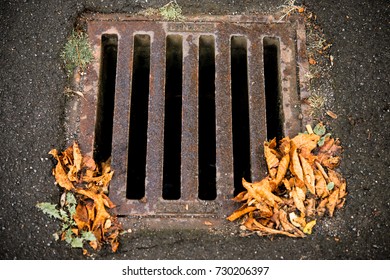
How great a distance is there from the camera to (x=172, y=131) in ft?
7.93

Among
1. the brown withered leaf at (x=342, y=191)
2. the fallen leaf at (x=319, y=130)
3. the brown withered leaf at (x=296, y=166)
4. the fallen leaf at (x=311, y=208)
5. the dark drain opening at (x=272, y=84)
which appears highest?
the dark drain opening at (x=272, y=84)

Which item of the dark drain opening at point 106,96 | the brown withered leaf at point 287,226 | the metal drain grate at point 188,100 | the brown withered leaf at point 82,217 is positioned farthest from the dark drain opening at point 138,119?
the brown withered leaf at point 287,226

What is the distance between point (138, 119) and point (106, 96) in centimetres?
22

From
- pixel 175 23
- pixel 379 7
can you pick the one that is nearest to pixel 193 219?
pixel 175 23

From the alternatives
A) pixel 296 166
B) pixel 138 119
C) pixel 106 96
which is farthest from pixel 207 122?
pixel 296 166

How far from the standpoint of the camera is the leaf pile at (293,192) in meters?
1.90

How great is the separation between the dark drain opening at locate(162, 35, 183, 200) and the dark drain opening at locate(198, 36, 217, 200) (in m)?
0.12

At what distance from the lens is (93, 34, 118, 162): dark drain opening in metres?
2.12

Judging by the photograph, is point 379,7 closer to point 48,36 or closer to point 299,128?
point 299,128

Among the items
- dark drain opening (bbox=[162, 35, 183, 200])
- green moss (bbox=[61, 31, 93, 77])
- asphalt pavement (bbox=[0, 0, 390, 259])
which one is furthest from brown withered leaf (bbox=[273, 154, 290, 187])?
green moss (bbox=[61, 31, 93, 77])

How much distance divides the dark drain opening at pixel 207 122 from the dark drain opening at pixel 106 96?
1.44 ft

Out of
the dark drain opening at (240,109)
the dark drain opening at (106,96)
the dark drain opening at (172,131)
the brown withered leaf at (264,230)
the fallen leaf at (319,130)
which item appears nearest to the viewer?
the brown withered leaf at (264,230)

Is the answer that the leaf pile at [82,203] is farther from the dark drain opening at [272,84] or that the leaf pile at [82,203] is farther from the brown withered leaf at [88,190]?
the dark drain opening at [272,84]

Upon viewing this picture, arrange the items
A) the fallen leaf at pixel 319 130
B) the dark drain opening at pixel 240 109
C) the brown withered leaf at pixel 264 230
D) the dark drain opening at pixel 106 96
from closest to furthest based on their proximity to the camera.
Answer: the brown withered leaf at pixel 264 230, the fallen leaf at pixel 319 130, the dark drain opening at pixel 106 96, the dark drain opening at pixel 240 109
